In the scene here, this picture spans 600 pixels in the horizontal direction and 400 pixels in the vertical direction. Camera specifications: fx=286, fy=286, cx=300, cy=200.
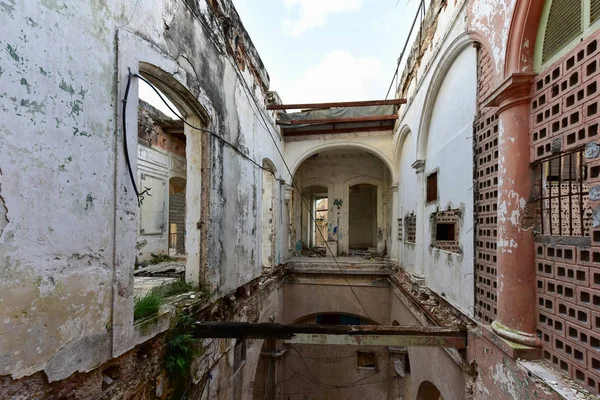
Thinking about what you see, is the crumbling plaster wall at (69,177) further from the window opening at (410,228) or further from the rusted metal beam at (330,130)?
the rusted metal beam at (330,130)

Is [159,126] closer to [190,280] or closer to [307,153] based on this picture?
[307,153]

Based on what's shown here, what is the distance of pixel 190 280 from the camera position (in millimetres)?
3748

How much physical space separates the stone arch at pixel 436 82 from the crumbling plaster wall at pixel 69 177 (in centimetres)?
355

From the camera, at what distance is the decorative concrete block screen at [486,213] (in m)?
3.01

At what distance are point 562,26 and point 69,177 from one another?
379 centimetres

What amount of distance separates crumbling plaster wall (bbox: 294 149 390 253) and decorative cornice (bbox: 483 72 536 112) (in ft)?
28.6

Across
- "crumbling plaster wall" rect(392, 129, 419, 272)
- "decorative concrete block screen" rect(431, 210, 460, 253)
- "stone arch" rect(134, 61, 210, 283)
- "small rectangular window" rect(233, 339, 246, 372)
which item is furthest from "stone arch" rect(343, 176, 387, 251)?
"stone arch" rect(134, 61, 210, 283)

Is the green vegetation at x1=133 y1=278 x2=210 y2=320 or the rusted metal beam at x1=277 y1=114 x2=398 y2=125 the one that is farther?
the rusted metal beam at x1=277 y1=114 x2=398 y2=125

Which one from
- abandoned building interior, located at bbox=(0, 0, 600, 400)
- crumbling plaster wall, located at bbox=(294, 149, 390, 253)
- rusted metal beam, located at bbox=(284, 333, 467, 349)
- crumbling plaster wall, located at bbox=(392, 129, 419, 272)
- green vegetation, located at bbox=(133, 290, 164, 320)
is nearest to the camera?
abandoned building interior, located at bbox=(0, 0, 600, 400)

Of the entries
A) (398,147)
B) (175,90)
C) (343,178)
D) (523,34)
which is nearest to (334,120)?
(398,147)

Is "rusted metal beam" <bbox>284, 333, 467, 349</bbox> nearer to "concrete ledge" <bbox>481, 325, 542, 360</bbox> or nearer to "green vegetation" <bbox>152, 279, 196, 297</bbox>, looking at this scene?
"concrete ledge" <bbox>481, 325, 542, 360</bbox>

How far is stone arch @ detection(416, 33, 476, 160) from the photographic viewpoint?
375cm

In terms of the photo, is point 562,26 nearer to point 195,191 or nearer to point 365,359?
point 195,191

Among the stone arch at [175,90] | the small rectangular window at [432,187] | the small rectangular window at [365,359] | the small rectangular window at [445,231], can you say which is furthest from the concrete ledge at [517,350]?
the small rectangular window at [365,359]
